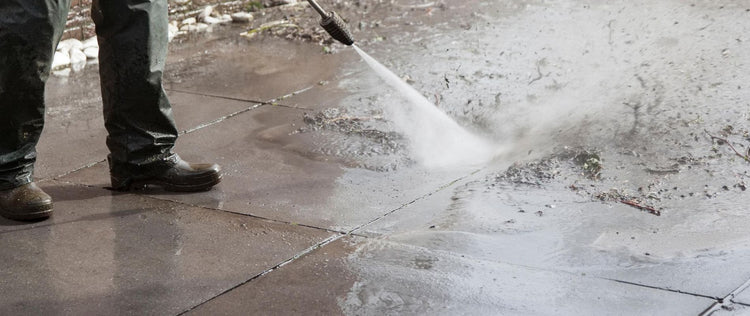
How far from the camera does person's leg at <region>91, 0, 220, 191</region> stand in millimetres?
3400

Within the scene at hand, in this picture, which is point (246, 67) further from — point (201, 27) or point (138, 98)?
point (138, 98)

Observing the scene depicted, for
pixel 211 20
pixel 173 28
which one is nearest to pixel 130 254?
pixel 173 28

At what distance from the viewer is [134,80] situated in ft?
11.4

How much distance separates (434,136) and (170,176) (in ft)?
3.74

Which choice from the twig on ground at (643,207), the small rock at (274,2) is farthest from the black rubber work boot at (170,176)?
the small rock at (274,2)

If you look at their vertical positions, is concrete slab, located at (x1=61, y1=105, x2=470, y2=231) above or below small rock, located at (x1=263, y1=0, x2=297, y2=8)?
below

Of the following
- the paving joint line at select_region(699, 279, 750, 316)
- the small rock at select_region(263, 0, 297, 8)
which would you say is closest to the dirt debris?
the paving joint line at select_region(699, 279, 750, 316)

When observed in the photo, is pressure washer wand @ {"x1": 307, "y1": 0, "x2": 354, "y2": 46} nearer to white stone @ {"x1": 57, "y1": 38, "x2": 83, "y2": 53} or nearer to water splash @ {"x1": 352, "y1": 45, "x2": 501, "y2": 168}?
water splash @ {"x1": 352, "y1": 45, "x2": 501, "y2": 168}

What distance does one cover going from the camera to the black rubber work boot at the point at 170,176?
3623 mm

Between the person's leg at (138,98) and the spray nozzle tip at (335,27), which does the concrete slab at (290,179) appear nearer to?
the person's leg at (138,98)

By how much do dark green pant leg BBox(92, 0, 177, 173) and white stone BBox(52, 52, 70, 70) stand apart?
1.97 metres

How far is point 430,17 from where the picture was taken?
614cm

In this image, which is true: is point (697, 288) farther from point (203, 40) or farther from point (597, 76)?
point (203, 40)

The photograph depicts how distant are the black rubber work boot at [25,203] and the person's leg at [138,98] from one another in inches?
13.1
